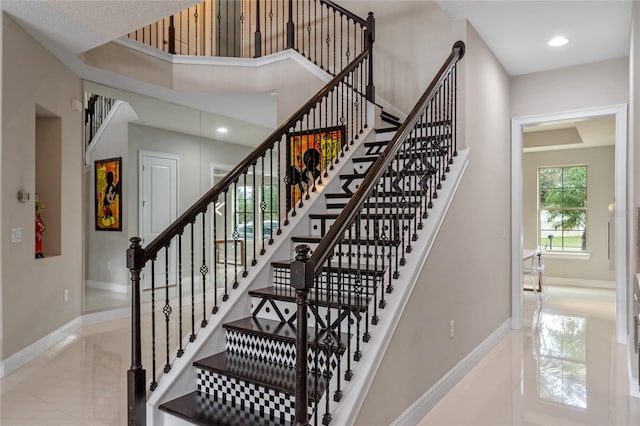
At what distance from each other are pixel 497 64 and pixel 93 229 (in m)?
5.41

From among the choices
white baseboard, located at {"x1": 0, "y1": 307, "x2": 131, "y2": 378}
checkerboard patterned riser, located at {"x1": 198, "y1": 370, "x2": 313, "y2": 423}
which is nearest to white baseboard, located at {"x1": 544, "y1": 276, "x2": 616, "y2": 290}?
white baseboard, located at {"x1": 0, "y1": 307, "x2": 131, "y2": 378}

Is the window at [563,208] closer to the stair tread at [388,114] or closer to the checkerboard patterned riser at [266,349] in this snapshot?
the stair tread at [388,114]

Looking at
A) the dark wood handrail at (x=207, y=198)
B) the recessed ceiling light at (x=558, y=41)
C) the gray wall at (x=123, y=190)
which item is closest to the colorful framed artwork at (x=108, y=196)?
the gray wall at (x=123, y=190)

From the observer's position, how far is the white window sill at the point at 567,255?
8.82m

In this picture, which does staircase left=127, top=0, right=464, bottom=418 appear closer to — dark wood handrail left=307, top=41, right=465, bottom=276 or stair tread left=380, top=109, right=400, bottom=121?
dark wood handrail left=307, top=41, right=465, bottom=276

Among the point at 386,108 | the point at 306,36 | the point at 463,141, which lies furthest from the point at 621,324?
the point at 306,36

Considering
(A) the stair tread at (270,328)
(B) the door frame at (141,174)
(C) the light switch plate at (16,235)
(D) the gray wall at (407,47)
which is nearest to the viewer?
(A) the stair tread at (270,328)

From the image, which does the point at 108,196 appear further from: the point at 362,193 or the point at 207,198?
the point at 362,193

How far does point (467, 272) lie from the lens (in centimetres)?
378

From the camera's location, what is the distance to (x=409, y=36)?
214 inches

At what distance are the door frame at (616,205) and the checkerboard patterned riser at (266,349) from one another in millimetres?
3574

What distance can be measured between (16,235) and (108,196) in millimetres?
2243

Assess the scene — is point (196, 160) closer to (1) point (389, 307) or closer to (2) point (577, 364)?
(1) point (389, 307)

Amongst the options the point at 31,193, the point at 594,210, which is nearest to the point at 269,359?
the point at 31,193
